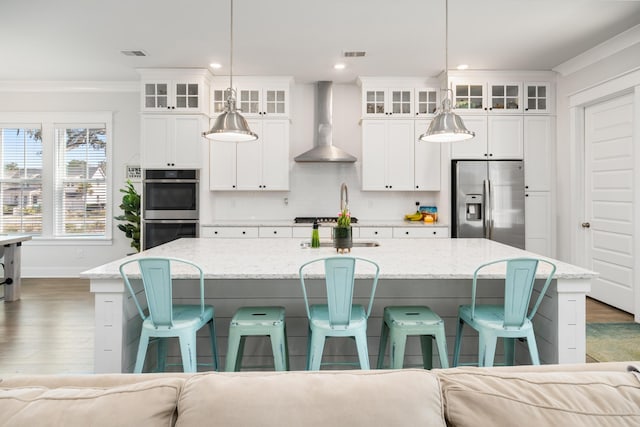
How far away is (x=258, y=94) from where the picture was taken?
5125mm

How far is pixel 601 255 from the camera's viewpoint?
14.2 ft

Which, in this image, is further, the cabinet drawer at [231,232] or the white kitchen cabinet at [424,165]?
the white kitchen cabinet at [424,165]

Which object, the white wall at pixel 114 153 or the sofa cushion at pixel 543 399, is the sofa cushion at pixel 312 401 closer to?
the sofa cushion at pixel 543 399

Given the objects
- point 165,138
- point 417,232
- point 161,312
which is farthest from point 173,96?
point 161,312

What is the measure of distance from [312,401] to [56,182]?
618 centimetres

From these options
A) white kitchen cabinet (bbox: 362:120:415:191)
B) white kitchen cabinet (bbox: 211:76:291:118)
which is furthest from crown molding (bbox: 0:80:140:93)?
white kitchen cabinet (bbox: 362:120:415:191)

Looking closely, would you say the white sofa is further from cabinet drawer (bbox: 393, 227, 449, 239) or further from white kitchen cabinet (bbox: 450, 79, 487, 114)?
white kitchen cabinet (bbox: 450, 79, 487, 114)

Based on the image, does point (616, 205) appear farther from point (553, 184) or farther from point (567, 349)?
point (567, 349)

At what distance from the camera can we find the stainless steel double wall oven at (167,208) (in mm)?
4793

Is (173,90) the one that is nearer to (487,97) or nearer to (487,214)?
(487,97)

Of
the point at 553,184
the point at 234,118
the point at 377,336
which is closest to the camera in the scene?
the point at 377,336

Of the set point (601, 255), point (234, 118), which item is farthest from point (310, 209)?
point (601, 255)

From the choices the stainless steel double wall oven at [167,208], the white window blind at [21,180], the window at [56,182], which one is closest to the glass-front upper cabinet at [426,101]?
the stainless steel double wall oven at [167,208]

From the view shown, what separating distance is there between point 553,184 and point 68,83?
22.4 ft
